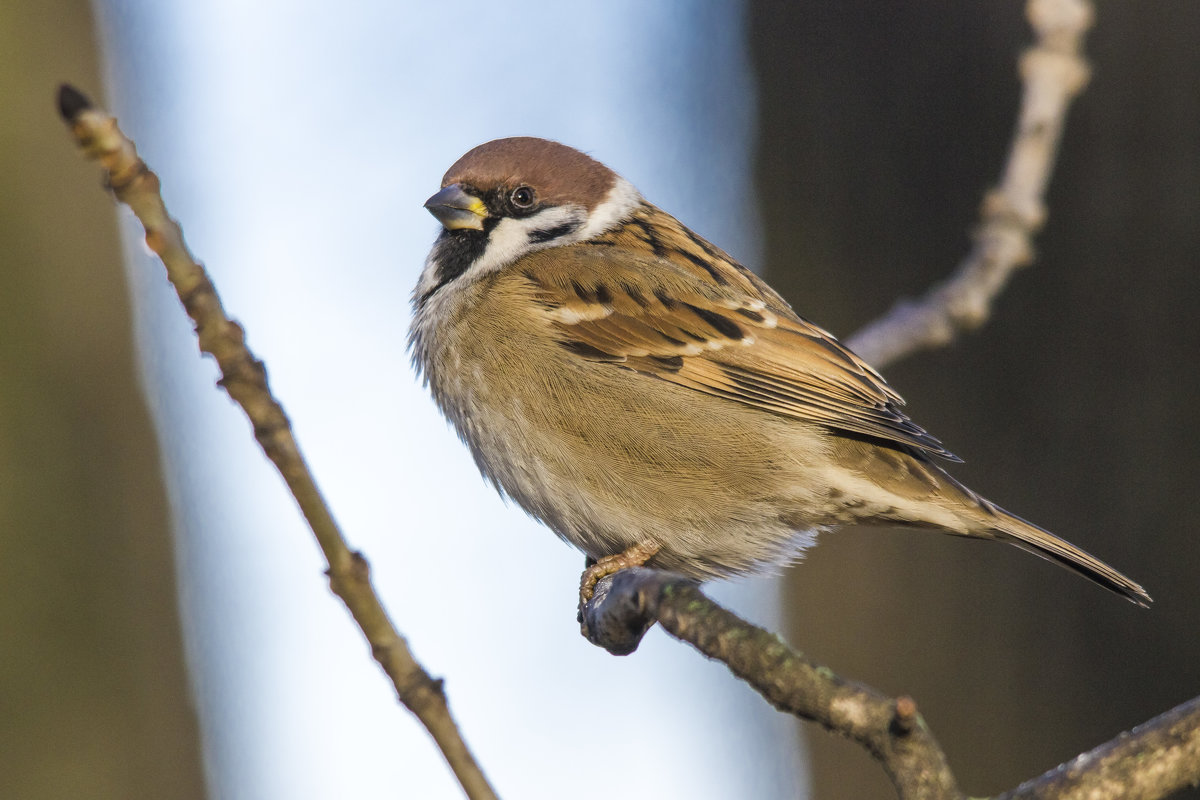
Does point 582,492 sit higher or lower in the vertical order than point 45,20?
lower

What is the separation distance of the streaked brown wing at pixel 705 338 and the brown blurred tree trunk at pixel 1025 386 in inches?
29.1

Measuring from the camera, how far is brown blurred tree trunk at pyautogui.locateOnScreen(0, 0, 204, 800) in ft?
12.0

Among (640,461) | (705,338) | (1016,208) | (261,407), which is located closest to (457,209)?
(705,338)

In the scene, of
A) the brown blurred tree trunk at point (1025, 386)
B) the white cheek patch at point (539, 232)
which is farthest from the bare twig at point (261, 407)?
the brown blurred tree trunk at point (1025, 386)

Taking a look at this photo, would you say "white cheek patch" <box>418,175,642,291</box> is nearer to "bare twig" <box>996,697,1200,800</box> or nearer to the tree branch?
the tree branch

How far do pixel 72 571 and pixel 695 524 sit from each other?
1.98 meters

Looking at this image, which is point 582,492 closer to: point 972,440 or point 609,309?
point 609,309

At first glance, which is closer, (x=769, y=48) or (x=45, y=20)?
(x=45, y=20)

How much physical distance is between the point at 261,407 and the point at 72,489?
290 cm

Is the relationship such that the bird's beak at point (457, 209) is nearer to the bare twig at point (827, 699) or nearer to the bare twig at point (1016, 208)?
the bare twig at point (1016, 208)

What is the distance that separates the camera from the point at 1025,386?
3.64 meters

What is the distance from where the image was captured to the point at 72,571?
373 centimetres

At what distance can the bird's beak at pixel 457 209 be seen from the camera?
10.8ft

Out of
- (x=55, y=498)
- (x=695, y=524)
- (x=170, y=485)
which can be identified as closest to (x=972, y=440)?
(x=695, y=524)
